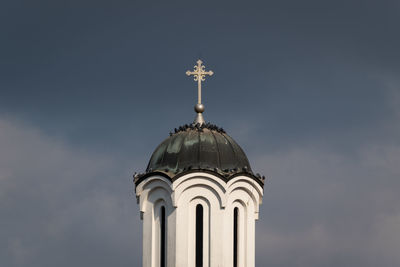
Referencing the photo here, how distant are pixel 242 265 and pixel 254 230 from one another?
6.69 feet

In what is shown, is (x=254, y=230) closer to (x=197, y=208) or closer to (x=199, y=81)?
(x=197, y=208)

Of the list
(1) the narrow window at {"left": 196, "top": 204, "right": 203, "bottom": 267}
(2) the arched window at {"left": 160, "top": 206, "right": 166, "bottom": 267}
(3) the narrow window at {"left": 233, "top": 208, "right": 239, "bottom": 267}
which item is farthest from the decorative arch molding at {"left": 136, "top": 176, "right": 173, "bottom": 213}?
(3) the narrow window at {"left": 233, "top": 208, "right": 239, "bottom": 267}

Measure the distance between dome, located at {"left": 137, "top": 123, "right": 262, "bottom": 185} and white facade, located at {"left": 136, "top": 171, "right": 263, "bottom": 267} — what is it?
39cm

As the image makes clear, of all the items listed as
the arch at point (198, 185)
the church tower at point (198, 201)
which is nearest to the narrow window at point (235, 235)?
the church tower at point (198, 201)

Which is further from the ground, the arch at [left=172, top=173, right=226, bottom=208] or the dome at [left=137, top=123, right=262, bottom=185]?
the dome at [left=137, top=123, right=262, bottom=185]

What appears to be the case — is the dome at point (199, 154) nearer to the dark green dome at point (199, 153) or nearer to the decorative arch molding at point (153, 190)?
the dark green dome at point (199, 153)

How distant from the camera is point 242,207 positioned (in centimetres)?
6353

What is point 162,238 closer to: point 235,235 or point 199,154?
point 235,235

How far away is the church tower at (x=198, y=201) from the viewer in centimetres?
6178

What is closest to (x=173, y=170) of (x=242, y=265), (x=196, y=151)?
(x=196, y=151)

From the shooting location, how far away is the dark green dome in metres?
62.4

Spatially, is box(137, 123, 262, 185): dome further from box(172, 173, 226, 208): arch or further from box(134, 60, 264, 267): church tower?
box(172, 173, 226, 208): arch

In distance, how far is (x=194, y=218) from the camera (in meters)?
62.2

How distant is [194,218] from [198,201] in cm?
80
